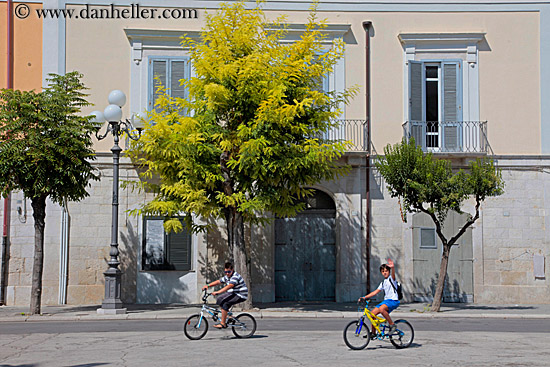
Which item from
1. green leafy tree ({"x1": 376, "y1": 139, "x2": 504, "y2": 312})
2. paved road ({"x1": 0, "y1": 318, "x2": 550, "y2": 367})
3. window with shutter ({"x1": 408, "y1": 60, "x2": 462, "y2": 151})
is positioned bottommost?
paved road ({"x1": 0, "y1": 318, "x2": 550, "y2": 367})

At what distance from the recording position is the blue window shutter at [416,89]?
21.6 meters

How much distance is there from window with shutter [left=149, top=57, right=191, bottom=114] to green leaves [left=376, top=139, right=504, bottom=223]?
6875 millimetres

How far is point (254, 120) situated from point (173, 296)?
21.6ft

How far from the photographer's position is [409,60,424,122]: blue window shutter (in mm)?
21578

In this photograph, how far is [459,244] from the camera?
21.5 metres

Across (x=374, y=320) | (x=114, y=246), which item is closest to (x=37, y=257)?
(x=114, y=246)

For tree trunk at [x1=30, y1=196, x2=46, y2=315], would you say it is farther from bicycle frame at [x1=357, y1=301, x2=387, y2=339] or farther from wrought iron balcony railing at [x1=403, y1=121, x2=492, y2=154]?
wrought iron balcony railing at [x1=403, y1=121, x2=492, y2=154]

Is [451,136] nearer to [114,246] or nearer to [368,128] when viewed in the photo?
[368,128]

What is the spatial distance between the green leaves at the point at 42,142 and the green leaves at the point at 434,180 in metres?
7.80

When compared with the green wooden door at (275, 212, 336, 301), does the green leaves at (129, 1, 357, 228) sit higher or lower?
higher

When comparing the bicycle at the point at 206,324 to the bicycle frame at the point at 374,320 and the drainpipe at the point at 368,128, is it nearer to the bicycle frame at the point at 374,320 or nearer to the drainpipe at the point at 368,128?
the bicycle frame at the point at 374,320

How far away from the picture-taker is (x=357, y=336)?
11195mm

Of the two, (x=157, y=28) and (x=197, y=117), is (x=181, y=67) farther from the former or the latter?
(x=197, y=117)

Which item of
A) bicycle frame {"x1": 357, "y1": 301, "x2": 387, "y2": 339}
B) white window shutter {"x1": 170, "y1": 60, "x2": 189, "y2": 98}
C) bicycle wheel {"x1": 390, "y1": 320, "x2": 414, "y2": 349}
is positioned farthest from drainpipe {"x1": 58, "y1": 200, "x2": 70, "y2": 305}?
bicycle wheel {"x1": 390, "y1": 320, "x2": 414, "y2": 349}
